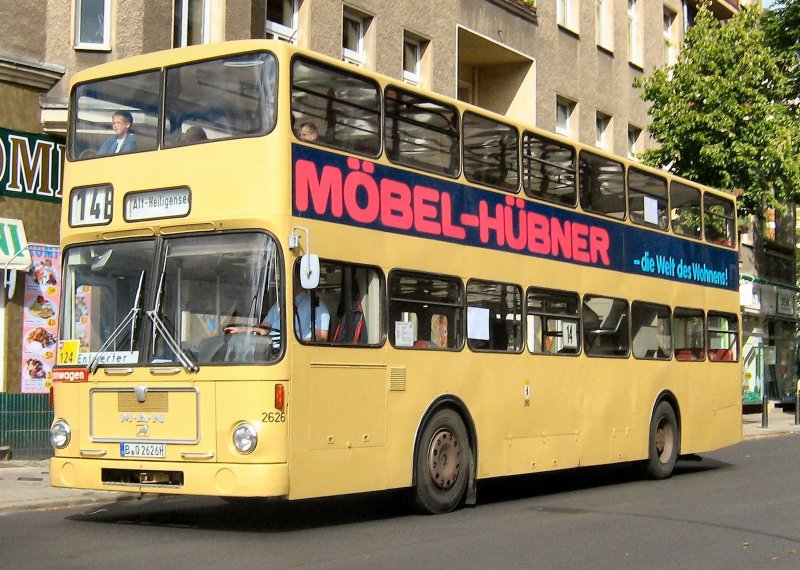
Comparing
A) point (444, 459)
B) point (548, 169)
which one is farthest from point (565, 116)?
point (444, 459)

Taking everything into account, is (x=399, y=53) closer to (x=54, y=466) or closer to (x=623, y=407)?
(x=623, y=407)

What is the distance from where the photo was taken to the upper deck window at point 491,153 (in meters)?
13.0

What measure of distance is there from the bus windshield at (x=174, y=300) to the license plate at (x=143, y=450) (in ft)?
2.32

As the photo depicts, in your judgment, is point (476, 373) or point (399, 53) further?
point (399, 53)

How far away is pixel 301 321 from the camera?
10.5 m

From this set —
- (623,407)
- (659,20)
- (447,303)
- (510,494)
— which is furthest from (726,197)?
(659,20)

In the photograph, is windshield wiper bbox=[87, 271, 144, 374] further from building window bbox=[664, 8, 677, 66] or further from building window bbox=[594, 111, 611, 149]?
building window bbox=[664, 8, 677, 66]

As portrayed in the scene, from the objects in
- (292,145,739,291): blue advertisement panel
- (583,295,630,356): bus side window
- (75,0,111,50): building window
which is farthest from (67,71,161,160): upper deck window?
(75,0,111,50): building window

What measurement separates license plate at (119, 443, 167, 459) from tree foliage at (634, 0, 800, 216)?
21.0 m

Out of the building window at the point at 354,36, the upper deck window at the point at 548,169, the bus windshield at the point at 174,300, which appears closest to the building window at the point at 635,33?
the building window at the point at 354,36

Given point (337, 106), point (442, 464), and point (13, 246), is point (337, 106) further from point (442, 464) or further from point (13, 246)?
point (13, 246)

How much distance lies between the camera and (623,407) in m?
15.9

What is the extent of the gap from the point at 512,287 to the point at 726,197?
7240 millimetres

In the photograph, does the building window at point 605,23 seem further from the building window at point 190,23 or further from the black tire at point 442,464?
the black tire at point 442,464
